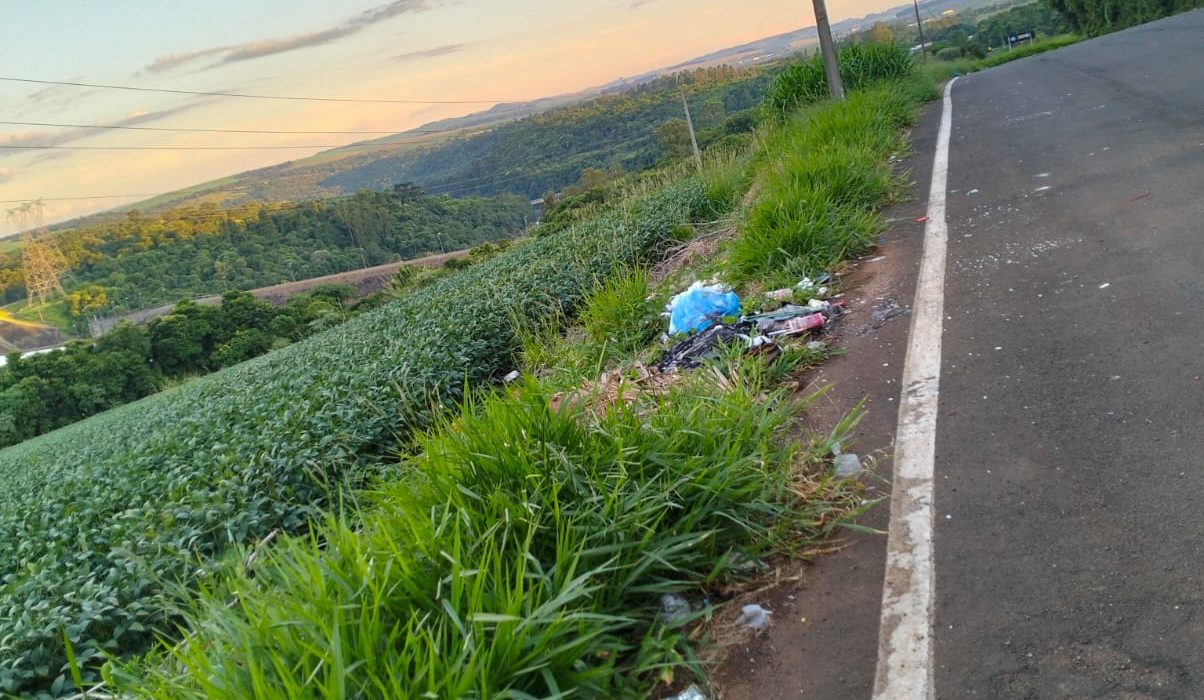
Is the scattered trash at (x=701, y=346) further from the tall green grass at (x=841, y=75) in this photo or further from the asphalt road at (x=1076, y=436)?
the tall green grass at (x=841, y=75)

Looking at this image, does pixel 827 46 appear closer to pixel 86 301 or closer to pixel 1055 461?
pixel 1055 461

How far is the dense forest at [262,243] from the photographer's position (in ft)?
230

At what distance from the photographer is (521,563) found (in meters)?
2.68

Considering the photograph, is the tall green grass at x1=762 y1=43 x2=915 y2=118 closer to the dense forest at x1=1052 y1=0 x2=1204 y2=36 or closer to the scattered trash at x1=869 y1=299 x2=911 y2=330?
the scattered trash at x1=869 y1=299 x2=911 y2=330

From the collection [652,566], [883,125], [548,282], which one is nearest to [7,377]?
[548,282]

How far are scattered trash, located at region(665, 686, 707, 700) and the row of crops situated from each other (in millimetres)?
1733

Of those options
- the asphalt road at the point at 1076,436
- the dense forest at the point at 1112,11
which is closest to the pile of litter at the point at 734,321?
the asphalt road at the point at 1076,436

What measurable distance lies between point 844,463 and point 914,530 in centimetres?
64

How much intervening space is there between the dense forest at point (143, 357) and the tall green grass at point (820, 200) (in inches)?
1084

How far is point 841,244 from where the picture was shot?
23.6 feet

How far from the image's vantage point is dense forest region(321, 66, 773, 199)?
38656 mm

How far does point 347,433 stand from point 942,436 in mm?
4617

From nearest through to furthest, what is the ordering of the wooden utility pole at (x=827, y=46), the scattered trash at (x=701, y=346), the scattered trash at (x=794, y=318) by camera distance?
the scattered trash at (x=701, y=346) → the scattered trash at (x=794, y=318) → the wooden utility pole at (x=827, y=46)

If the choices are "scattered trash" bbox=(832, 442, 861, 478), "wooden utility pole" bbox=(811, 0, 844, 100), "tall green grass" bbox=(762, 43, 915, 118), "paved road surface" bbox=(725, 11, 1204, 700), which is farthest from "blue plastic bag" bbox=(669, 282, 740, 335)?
"tall green grass" bbox=(762, 43, 915, 118)
